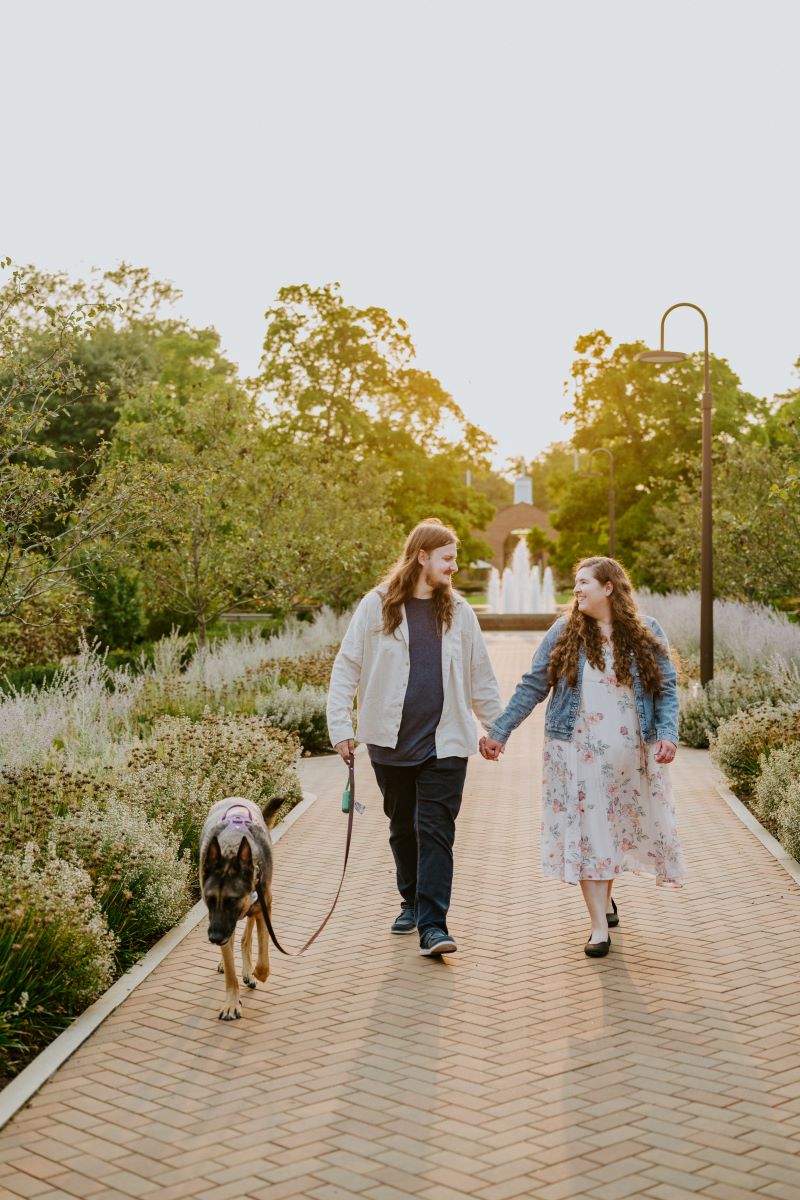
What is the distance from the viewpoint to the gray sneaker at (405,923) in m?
7.34

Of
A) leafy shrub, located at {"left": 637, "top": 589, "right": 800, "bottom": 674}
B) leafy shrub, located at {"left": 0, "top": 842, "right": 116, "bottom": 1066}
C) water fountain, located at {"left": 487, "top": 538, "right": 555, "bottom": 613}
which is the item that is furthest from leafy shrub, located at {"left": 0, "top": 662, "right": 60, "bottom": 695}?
water fountain, located at {"left": 487, "top": 538, "right": 555, "bottom": 613}

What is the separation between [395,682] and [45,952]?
2.04 meters

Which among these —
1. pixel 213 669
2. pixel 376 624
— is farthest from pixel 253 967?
pixel 213 669

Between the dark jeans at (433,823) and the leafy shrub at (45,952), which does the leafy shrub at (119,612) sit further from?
the leafy shrub at (45,952)

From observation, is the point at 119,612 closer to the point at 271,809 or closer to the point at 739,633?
the point at 739,633

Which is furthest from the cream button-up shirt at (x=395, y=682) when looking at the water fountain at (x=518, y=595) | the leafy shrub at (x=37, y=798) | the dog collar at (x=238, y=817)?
the water fountain at (x=518, y=595)

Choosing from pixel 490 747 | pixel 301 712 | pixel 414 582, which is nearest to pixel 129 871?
pixel 490 747

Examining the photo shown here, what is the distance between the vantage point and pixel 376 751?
688 centimetres

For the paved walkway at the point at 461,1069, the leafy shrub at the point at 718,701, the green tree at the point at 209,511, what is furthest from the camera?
the green tree at the point at 209,511

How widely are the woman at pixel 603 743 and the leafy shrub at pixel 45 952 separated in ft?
6.66

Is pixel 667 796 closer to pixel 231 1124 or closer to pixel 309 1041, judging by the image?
pixel 309 1041

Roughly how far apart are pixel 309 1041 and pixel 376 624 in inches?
82.5

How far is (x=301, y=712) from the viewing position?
15203 mm

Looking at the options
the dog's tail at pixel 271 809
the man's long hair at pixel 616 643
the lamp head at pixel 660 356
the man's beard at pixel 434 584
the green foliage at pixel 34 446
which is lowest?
the dog's tail at pixel 271 809
